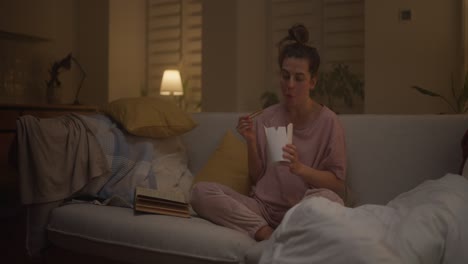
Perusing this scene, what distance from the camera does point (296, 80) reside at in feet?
5.78

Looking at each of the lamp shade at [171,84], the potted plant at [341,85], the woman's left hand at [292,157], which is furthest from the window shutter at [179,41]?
the woman's left hand at [292,157]

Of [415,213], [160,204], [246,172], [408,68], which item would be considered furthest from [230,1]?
[415,213]

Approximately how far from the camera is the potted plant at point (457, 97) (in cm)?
339

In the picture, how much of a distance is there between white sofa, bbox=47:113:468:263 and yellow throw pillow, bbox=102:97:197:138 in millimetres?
424

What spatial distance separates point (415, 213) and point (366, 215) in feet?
0.44

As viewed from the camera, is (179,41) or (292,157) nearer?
(292,157)

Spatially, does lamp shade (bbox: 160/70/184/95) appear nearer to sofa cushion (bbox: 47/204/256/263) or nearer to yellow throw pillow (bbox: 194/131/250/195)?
yellow throw pillow (bbox: 194/131/250/195)

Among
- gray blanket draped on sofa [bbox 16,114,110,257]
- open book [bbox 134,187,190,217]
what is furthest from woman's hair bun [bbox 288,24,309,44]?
gray blanket draped on sofa [bbox 16,114,110,257]

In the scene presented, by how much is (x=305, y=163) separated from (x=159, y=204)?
22.5 inches

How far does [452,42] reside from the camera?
12.0ft

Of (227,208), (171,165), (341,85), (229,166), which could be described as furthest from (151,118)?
(341,85)

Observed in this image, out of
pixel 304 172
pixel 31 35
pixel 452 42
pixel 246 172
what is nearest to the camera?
pixel 304 172

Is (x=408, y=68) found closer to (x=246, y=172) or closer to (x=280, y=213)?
(x=246, y=172)

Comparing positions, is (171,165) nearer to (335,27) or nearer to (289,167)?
(289,167)
